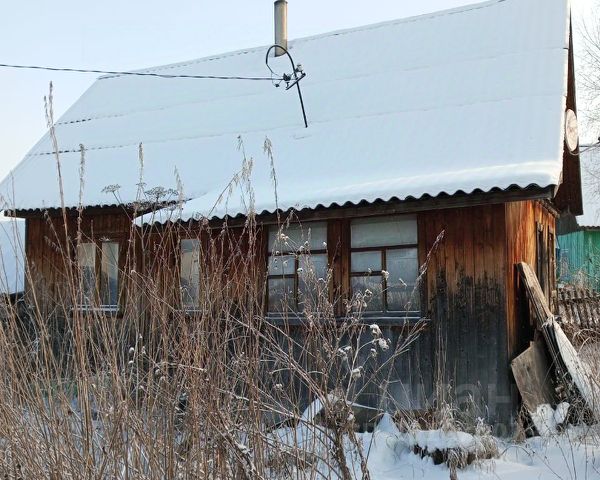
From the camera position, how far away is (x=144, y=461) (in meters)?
2.88

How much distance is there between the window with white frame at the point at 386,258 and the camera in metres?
7.47

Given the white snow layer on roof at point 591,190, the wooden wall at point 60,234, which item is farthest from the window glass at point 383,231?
the white snow layer on roof at point 591,190

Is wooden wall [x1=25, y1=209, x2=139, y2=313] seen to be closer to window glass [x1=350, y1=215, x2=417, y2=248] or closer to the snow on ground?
window glass [x1=350, y1=215, x2=417, y2=248]

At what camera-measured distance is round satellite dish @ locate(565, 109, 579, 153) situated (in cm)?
924

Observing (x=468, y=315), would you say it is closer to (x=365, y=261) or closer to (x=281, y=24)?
(x=365, y=261)

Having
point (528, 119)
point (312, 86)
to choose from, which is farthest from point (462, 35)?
point (528, 119)

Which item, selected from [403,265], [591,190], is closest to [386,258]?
[403,265]

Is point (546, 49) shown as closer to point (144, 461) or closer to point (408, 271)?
point (408, 271)

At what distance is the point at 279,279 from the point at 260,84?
176 inches

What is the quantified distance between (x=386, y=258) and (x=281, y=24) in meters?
6.26

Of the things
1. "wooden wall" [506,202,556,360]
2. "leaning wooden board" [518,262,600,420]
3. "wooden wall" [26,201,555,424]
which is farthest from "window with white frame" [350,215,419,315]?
"leaning wooden board" [518,262,600,420]

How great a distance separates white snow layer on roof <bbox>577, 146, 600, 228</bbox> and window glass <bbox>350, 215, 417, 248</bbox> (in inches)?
684

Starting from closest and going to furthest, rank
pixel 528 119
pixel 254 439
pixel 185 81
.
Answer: pixel 254 439, pixel 528 119, pixel 185 81

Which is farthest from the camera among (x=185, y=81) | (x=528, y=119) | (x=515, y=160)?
(x=185, y=81)
